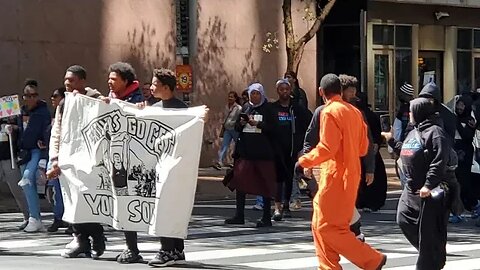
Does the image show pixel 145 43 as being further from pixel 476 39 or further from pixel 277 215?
pixel 476 39

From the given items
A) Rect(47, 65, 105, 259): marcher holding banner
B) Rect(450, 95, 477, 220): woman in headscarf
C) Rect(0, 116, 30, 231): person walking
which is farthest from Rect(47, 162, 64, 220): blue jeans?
Rect(450, 95, 477, 220): woman in headscarf

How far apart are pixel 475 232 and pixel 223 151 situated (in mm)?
11665

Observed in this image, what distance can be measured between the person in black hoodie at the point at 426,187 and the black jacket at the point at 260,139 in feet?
17.9

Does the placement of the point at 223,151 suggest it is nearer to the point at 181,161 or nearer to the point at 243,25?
the point at 243,25

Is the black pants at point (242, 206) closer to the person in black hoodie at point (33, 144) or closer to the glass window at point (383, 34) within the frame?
the person in black hoodie at point (33, 144)

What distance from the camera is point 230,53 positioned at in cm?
2823

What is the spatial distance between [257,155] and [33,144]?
2.89m

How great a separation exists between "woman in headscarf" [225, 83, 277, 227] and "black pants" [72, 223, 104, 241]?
401 cm

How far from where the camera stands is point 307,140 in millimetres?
11195

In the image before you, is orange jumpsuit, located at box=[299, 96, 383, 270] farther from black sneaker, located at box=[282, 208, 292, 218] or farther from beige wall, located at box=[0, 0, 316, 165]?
beige wall, located at box=[0, 0, 316, 165]

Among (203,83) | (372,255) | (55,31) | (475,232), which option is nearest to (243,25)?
(203,83)

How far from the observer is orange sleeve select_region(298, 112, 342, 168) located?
9984 mm

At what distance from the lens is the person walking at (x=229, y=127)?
25.7 metres

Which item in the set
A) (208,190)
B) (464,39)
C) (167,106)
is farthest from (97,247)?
(464,39)
